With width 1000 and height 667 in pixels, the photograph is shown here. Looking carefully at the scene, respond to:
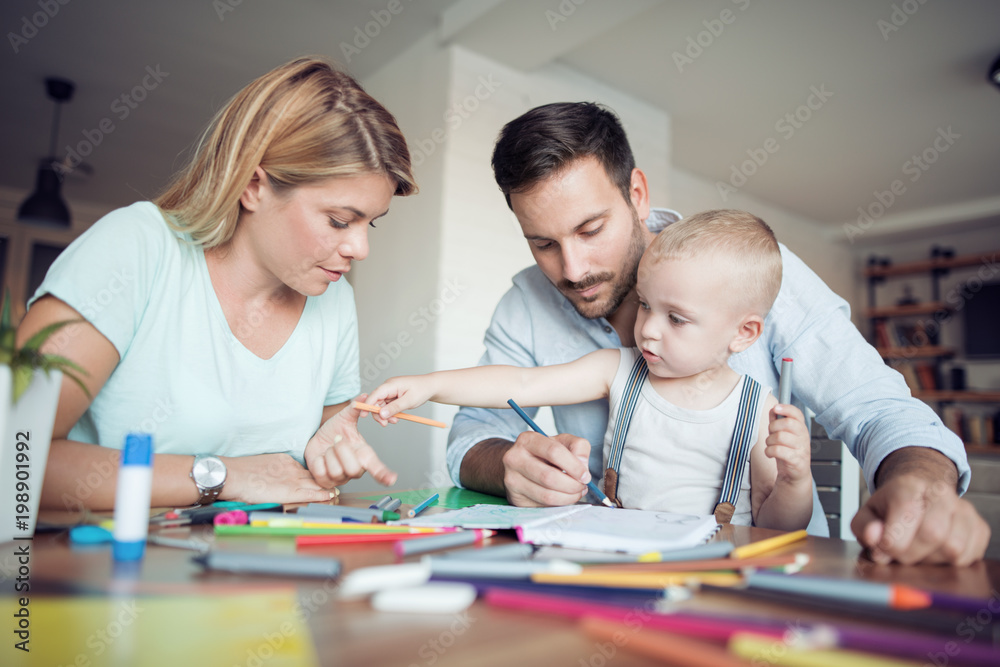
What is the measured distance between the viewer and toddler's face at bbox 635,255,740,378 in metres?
1.18

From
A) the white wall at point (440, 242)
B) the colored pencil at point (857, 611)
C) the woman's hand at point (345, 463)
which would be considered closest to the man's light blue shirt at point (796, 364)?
the woman's hand at point (345, 463)

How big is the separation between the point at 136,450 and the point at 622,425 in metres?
0.90

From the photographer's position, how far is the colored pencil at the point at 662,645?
379 millimetres

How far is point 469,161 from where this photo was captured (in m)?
3.49

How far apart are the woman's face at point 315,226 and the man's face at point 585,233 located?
35 centimetres

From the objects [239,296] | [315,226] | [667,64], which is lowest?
[239,296]

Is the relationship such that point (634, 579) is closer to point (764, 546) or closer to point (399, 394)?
point (764, 546)

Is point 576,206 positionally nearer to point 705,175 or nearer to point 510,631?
point 510,631

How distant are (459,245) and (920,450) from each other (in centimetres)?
272

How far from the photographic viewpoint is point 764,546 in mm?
691

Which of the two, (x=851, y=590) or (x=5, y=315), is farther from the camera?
(x=5, y=315)

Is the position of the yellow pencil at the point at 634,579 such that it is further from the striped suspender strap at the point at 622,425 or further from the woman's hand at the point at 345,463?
the striped suspender strap at the point at 622,425

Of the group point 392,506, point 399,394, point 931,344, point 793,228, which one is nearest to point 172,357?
point 399,394

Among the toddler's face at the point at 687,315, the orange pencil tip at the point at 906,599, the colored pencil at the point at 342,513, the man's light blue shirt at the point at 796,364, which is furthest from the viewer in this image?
the toddler's face at the point at 687,315
